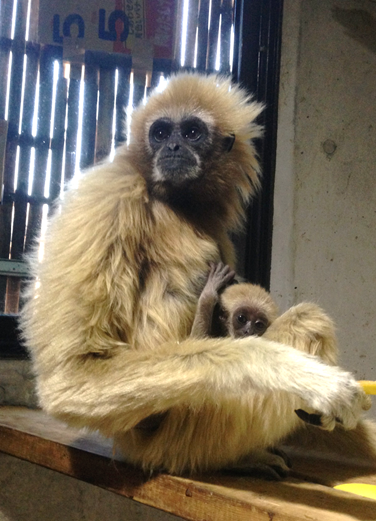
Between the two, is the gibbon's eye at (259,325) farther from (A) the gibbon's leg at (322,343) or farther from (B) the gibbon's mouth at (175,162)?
(B) the gibbon's mouth at (175,162)

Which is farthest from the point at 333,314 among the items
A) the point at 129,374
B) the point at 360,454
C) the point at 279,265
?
the point at 129,374

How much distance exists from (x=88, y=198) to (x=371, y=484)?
140cm

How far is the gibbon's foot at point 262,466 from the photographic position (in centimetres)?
194

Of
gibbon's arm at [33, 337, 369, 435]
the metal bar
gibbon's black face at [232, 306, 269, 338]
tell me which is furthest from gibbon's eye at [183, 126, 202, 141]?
the metal bar

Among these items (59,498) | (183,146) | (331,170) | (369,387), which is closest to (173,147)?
(183,146)

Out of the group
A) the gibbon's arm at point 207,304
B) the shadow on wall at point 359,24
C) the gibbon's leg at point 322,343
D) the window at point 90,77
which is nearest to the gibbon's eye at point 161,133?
the gibbon's arm at point 207,304

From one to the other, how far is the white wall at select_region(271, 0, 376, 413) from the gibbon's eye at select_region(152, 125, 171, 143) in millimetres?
1325

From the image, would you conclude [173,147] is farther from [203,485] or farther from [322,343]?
[203,485]

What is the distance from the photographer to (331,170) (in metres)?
3.69

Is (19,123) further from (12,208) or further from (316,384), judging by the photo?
(316,384)

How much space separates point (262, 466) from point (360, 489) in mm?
321

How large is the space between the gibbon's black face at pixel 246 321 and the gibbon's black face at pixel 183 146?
568mm

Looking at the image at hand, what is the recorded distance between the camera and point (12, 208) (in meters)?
3.43

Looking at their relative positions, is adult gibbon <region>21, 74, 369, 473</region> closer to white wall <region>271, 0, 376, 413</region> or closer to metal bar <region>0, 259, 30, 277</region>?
metal bar <region>0, 259, 30, 277</region>
